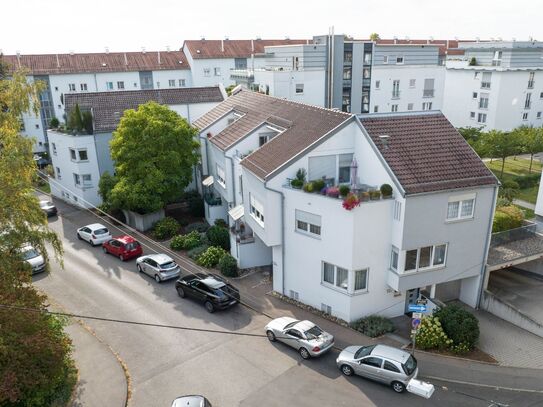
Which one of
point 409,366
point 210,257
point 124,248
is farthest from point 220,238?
point 409,366

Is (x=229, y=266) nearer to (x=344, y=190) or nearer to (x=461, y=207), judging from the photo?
(x=344, y=190)

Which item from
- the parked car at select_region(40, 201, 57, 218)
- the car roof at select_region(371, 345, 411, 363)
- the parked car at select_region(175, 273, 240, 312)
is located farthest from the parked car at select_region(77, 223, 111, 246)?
the car roof at select_region(371, 345, 411, 363)

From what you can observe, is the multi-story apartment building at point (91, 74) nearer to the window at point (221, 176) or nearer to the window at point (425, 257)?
the window at point (221, 176)

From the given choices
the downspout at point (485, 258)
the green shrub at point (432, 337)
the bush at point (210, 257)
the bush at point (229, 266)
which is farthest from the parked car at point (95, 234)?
the downspout at point (485, 258)

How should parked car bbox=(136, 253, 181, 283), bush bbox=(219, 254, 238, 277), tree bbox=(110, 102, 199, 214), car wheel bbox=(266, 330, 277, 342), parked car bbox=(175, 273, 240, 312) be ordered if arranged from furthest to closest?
tree bbox=(110, 102, 199, 214), bush bbox=(219, 254, 238, 277), parked car bbox=(136, 253, 181, 283), parked car bbox=(175, 273, 240, 312), car wheel bbox=(266, 330, 277, 342)

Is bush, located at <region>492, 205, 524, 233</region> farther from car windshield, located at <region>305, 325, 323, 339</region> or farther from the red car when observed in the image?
the red car

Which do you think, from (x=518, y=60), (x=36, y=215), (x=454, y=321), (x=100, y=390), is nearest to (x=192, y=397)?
(x=100, y=390)

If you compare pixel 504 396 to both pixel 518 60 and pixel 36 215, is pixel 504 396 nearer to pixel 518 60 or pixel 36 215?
pixel 36 215
